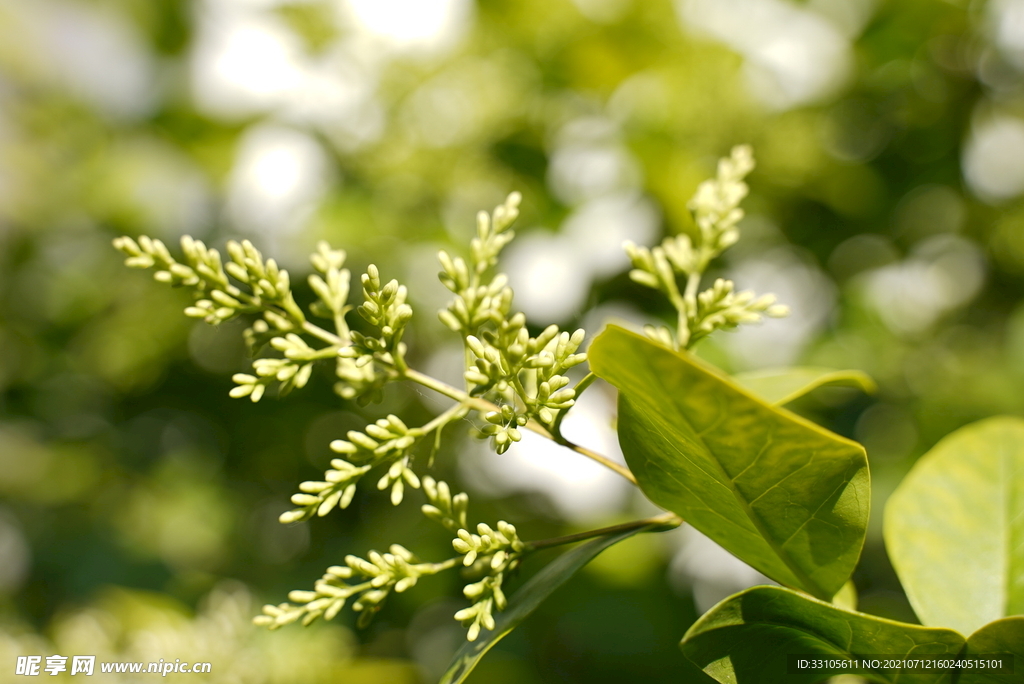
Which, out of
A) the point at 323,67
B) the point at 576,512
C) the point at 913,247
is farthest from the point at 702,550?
the point at 323,67

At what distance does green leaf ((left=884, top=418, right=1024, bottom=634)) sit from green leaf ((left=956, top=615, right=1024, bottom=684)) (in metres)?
0.24

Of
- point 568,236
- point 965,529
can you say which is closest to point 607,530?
point 965,529

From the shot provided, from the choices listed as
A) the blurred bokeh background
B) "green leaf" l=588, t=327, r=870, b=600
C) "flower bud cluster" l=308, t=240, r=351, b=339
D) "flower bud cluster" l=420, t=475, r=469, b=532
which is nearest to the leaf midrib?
"green leaf" l=588, t=327, r=870, b=600

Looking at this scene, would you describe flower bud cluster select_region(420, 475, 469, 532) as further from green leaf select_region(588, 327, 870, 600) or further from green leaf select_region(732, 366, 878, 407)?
green leaf select_region(732, 366, 878, 407)

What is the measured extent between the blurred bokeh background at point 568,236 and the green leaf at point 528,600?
1914mm

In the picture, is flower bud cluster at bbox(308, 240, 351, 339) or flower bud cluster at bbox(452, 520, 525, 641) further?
flower bud cluster at bbox(308, 240, 351, 339)

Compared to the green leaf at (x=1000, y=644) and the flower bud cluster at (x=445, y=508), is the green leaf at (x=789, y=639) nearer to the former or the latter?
the green leaf at (x=1000, y=644)

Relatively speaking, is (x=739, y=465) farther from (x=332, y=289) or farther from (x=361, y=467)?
(x=332, y=289)

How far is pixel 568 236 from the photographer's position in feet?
10.8

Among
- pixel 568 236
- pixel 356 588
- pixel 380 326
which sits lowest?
pixel 568 236

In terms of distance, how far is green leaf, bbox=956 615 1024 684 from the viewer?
2.69ft

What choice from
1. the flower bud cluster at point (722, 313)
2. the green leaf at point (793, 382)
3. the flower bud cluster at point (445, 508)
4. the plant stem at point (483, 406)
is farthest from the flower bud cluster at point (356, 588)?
the green leaf at point (793, 382)

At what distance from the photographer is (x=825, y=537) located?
952mm

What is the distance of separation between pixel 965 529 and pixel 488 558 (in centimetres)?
89
